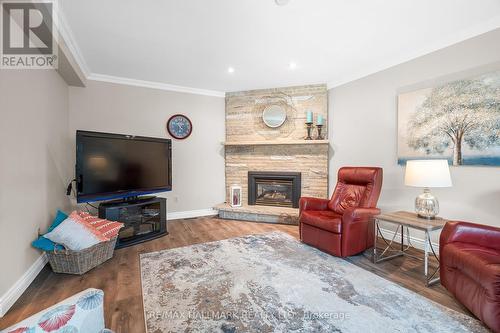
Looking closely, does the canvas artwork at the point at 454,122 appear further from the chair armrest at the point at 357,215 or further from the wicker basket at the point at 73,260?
the wicker basket at the point at 73,260

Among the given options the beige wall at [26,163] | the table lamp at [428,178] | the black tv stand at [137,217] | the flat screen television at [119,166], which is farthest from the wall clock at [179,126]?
the table lamp at [428,178]

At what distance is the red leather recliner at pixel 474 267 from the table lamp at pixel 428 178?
45 centimetres

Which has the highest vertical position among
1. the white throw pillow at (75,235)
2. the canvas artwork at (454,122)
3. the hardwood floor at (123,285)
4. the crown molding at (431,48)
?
the crown molding at (431,48)

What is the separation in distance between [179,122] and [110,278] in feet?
9.43

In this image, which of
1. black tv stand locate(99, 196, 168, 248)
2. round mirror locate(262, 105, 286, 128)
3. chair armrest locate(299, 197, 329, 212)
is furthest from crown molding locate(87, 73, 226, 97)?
chair armrest locate(299, 197, 329, 212)

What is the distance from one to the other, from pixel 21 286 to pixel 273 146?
3721 millimetres

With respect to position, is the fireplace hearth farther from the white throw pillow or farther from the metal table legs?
the white throw pillow

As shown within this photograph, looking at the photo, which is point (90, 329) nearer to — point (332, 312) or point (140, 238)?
point (332, 312)

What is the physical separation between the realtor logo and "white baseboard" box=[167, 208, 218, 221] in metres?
2.81

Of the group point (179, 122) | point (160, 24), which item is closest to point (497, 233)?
point (160, 24)

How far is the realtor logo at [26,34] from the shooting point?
192 centimetres

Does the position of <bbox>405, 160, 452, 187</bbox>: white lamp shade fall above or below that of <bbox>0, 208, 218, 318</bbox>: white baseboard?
above

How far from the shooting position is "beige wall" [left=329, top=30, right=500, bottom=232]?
7.91ft

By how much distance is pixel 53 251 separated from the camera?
2266 millimetres
